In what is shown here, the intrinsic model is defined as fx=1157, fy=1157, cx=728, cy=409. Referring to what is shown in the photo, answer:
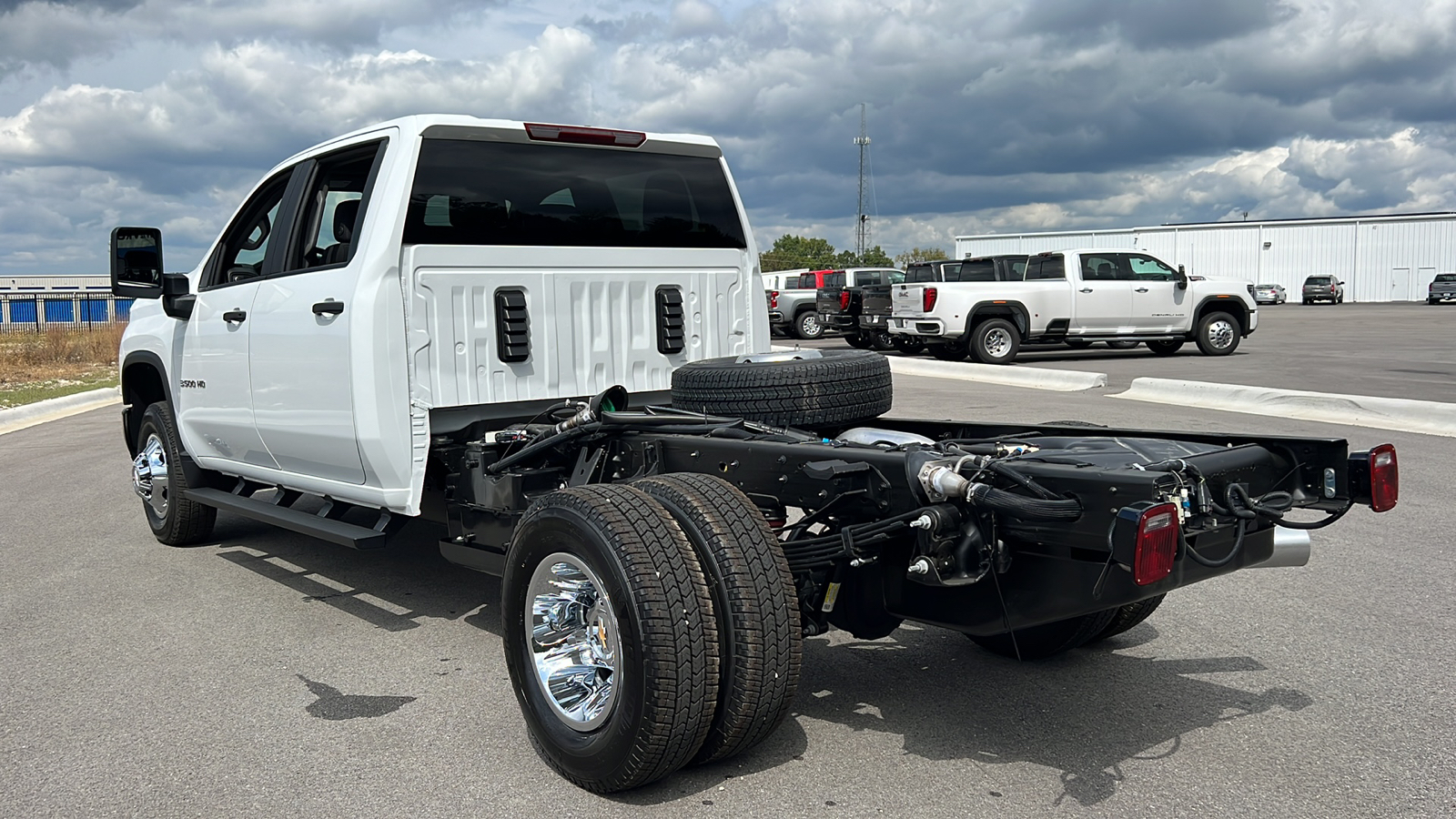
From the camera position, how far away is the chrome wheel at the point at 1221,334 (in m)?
22.1

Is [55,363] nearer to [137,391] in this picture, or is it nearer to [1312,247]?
[137,391]

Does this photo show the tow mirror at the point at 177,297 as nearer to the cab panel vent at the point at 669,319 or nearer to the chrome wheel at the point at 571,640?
the cab panel vent at the point at 669,319

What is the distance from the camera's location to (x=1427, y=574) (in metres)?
5.71

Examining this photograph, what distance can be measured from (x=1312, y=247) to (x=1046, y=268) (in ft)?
195

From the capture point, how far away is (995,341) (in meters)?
21.4

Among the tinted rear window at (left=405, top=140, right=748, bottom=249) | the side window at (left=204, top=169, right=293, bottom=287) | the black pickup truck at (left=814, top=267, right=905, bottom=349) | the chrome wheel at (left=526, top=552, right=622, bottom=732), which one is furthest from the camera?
the black pickup truck at (left=814, top=267, right=905, bottom=349)

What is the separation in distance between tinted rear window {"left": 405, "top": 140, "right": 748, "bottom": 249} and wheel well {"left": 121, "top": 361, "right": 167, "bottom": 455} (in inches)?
124

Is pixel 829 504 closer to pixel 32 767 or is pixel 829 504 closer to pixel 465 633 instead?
pixel 465 633

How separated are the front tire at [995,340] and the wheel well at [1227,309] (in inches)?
144

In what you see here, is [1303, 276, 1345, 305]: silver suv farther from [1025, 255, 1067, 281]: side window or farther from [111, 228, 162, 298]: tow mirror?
[111, 228, 162, 298]: tow mirror

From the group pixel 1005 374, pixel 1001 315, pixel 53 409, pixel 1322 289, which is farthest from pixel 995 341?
pixel 1322 289

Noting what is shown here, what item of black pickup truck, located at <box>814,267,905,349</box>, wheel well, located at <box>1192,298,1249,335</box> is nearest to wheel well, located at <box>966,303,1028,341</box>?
wheel well, located at <box>1192,298,1249,335</box>

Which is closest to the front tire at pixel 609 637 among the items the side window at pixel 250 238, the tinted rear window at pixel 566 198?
the tinted rear window at pixel 566 198

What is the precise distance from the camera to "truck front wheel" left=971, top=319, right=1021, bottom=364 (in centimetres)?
2131
